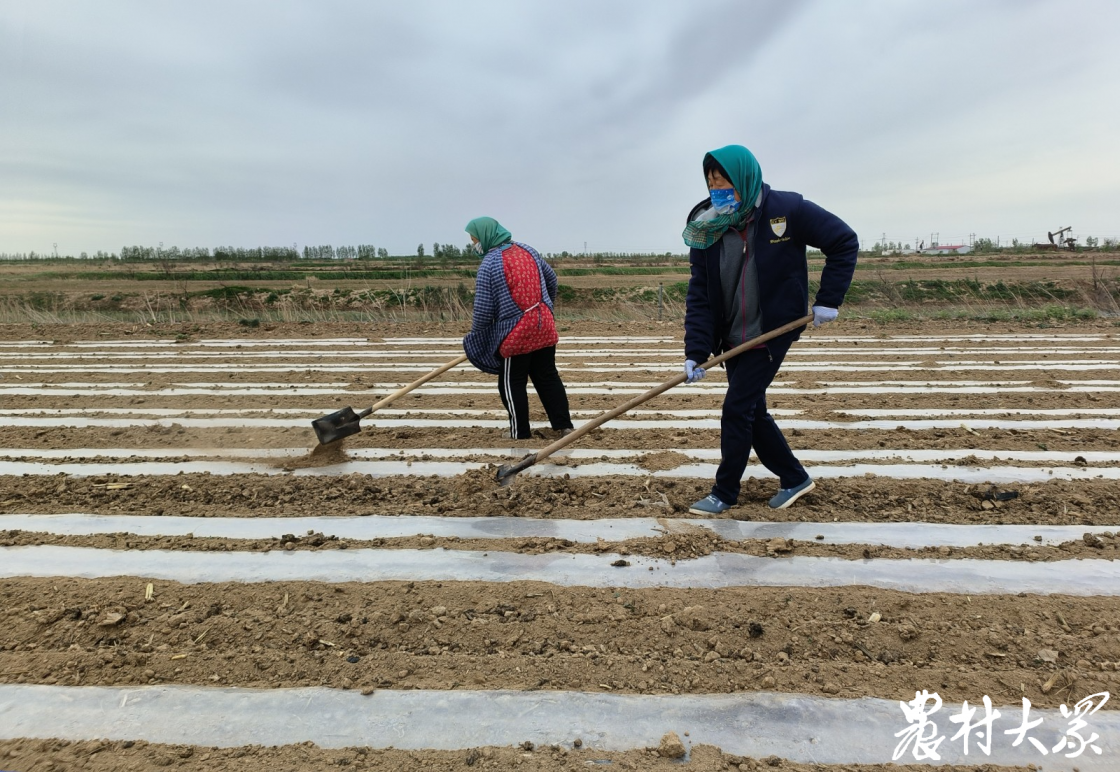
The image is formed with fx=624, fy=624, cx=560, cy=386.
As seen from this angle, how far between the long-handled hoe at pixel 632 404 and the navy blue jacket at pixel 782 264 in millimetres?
60

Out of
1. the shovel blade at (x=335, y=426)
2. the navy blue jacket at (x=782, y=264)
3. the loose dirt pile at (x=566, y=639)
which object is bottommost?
the loose dirt pile at (x=566, y=639)

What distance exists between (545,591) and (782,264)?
1760 mm

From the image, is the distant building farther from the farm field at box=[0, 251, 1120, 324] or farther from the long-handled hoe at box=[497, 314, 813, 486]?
the long-handled hoe at box=[497, 314, 813, 486]

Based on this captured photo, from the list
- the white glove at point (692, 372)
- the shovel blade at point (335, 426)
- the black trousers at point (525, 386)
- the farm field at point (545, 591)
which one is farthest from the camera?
the black trousers at point (525, 386)

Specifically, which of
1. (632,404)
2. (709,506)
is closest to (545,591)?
(709,506)

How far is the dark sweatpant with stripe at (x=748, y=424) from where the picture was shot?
290cm

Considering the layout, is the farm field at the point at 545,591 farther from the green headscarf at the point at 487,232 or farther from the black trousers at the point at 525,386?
the green headscarf at the point at 487,232

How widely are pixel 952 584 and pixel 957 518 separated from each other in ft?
2.20

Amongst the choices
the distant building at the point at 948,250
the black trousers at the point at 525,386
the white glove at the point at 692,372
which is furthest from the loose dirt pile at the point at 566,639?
the distant building at the point at 948,250

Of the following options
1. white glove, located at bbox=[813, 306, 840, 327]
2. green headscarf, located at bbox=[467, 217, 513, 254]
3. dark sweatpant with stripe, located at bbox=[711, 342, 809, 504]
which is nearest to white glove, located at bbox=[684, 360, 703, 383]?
dark sweatpant with stripe, located at bbox=[711, 342, 809, 504]

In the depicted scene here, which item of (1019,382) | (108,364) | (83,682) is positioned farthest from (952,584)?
(108,364)

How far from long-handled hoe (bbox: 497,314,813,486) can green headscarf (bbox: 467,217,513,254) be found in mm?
1604

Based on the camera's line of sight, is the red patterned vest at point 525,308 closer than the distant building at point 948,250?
Yes

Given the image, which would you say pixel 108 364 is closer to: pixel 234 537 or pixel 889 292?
pixel 234 537
